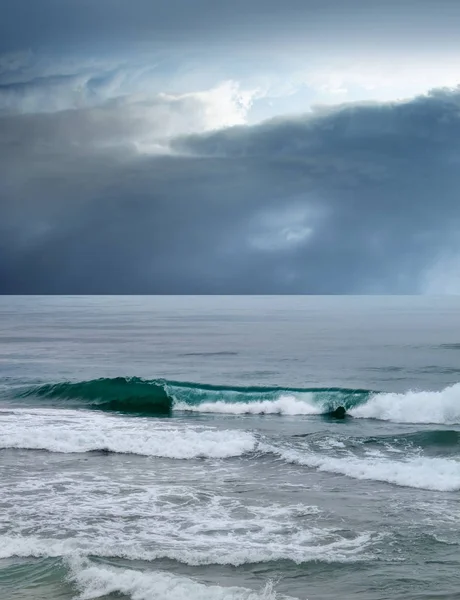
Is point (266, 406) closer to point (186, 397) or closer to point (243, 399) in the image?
point (243, 399)

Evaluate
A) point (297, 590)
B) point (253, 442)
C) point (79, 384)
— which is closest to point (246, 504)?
point (297, 590)

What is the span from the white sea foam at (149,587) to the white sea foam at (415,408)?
20.6 metres

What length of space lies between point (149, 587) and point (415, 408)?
22.8m

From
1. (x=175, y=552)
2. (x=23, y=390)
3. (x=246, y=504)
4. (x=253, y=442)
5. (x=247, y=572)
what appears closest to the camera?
(x=247, y=572)

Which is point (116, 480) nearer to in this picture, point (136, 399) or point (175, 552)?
point (175, 552)

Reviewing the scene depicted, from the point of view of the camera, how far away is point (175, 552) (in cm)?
1377

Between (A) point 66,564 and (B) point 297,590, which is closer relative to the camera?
(B) point 297,590

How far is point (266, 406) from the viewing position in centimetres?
3403

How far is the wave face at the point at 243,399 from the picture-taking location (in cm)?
3241

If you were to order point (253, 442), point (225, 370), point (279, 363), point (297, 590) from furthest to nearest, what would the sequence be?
point (279, 363)
point (225, 370)
point (253, 442)
point (297, 590)

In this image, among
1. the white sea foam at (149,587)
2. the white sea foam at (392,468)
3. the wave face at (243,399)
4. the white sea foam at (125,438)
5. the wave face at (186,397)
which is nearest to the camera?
the white sea foam at (149,587)

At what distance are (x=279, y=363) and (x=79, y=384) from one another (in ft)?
52.8

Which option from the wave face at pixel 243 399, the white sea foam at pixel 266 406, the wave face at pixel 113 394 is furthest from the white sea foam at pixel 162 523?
the wave face at pixel 113 394

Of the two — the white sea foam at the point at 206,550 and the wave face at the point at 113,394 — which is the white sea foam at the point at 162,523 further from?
the wave face at the point at 113,394
